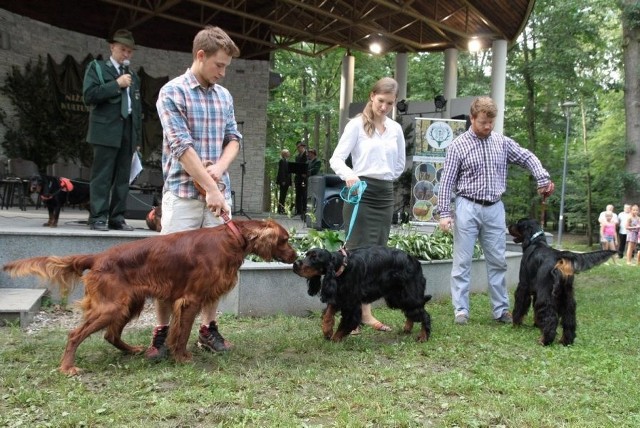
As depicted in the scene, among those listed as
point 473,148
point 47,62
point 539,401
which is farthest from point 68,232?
point 47,62

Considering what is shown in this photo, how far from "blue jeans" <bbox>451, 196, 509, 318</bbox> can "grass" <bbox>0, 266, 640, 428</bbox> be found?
54 cm

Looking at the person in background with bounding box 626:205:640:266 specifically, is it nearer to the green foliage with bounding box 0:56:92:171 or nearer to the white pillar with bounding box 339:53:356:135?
the white pillar with bounding box 339:53:356:135

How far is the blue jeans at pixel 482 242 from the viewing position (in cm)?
479

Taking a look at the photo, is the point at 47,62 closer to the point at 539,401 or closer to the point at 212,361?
the point at 212,361

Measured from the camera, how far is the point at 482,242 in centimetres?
496

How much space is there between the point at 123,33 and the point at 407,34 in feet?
39.4

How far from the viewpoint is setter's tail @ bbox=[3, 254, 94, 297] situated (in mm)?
3084

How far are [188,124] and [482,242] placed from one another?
2.88 metres

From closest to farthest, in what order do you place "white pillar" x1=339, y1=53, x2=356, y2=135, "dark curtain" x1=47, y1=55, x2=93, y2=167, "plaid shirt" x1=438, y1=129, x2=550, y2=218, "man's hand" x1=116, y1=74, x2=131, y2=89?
"plaid shirt" x1=438, y1=129, x2=550, y2=218, "man's hand" x1=116, y1=74, x2=131, y2=89, "dark curtain" x1=47, y1=55, x2=93, y2=167, "white pillar" x1=339, y1=53, x2=356, y2=135

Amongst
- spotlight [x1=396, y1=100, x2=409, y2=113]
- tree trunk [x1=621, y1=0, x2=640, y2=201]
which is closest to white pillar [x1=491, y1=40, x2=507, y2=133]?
spotlight [x1=396, y1=100, x2=409, y2=113]

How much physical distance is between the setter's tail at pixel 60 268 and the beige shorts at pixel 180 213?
0.49 meters

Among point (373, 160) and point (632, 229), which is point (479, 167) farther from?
point (632, 229)

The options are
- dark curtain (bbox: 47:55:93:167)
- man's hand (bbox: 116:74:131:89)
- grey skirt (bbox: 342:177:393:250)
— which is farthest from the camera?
dark curtain (bbox: 47:55:93:167)

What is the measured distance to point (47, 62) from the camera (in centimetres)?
1222
